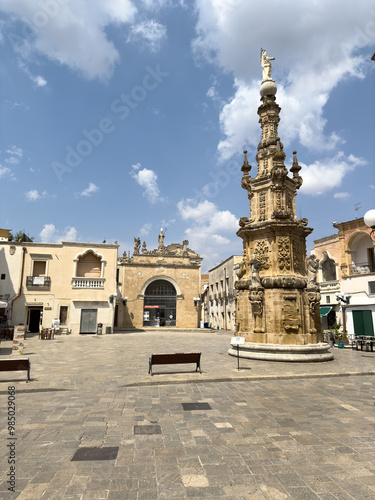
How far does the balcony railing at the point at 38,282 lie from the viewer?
82.2 ft

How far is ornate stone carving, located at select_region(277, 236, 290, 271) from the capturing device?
41.8 ft

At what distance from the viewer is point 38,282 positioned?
25219mm

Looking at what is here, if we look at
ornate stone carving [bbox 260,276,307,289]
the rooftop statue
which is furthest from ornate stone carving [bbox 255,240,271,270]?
the rooftop statue

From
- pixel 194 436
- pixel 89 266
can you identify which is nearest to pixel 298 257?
pixel 194 436

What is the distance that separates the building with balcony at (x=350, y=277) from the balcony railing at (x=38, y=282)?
2180 cm

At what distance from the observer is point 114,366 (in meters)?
10.6

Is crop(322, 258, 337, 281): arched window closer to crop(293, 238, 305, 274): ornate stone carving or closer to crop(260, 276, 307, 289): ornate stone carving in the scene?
crop(293, 238, 305, 274): ornate stone carving

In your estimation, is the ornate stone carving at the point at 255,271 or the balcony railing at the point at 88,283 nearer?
the ornate stone carving at the point at 255,271

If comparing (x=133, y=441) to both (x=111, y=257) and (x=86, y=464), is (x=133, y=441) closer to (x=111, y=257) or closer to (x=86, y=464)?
(x=86, y=464)

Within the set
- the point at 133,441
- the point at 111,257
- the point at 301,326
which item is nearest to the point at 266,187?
the point at 301,326

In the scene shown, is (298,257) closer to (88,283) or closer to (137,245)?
(88,283)

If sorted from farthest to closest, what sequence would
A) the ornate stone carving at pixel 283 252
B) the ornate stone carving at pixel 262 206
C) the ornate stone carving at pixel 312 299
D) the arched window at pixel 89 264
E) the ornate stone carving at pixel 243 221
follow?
the arched window at pixel 89 264, the ornate stone carving at pixel 243 221, the ornate stone carving at pixel 262 206, the ornate stone carving at pixel 283 252, the ornate stone carving at pixel 312 299

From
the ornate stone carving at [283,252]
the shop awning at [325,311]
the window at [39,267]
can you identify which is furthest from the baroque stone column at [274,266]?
the window at [39,267]

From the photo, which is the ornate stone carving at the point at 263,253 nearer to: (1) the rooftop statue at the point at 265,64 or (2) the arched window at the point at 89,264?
(1) the rooftop statue at the point at 265,64
